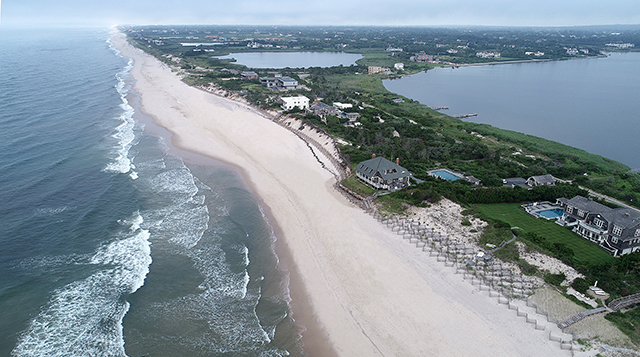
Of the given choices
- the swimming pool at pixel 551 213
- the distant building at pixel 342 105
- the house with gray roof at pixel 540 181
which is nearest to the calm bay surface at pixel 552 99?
the house with gray roof at pixel 540 181

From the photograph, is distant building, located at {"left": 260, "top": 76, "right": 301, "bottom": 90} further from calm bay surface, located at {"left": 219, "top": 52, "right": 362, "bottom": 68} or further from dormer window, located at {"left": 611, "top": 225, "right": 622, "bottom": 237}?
dormer window, located at {"left": 611, "top": 225, "right": 622, "bottom": 237}

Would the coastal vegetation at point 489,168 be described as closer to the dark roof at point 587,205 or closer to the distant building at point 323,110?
the distant building at point 323,110

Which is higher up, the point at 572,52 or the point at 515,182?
the point at 572,52

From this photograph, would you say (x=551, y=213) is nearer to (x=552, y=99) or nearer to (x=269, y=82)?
(x=269, y=82)

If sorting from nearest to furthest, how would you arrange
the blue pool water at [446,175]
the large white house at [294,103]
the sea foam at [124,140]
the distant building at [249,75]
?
the blue pool water at [446,175] → the sea foam at [124,140] → the large white house at [294,103] → the distant building at [249,75]

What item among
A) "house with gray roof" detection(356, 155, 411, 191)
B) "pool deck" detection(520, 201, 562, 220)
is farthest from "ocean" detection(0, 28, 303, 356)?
"pool deck" detection(520, 201, 562, 220)

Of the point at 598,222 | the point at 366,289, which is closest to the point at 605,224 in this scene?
the point at 598,222
